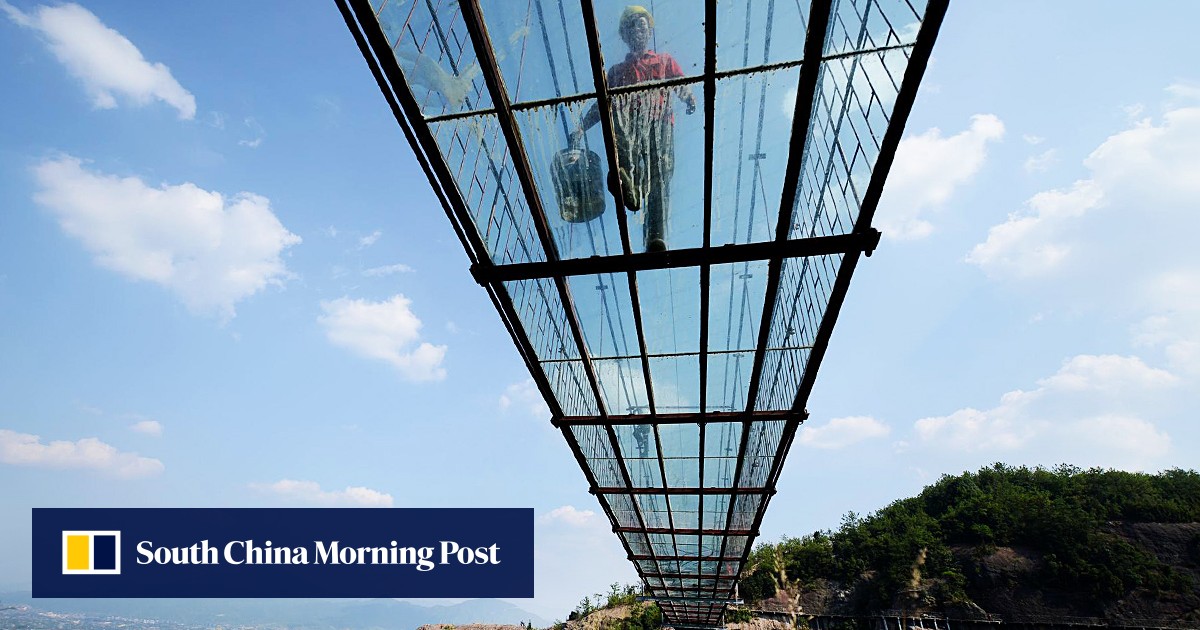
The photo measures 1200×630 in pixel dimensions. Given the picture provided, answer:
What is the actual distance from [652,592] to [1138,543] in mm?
40272

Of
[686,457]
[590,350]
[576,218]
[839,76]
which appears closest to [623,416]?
[590,350]

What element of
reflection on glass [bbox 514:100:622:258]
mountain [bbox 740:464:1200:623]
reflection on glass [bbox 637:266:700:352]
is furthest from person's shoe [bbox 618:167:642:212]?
mountain [bbox 740:464:1200:623]

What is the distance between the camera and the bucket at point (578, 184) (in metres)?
3.88

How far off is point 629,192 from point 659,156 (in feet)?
1.09

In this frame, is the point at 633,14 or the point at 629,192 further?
the point at 629,192

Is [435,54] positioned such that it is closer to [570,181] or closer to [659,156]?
[570,181]

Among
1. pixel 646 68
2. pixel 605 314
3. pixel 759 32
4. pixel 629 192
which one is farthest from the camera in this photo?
pixel 605 314

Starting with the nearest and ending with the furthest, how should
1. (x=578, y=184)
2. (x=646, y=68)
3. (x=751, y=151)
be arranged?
(x=646, y=68)
(x=751, y=151)
(x=578, y=184)

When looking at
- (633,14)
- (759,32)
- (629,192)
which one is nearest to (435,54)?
(633,14)

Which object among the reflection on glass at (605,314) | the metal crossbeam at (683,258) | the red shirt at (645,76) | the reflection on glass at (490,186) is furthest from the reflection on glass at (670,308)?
the red shirt at (645,76)

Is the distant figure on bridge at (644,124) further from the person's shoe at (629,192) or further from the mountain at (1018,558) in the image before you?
the mountain at (1018,558)

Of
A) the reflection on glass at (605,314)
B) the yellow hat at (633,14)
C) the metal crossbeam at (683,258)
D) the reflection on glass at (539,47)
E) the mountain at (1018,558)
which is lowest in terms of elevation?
the mountain at (1018,558)

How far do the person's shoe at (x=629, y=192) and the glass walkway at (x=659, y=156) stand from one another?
0.02 metres

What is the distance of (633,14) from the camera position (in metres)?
3.18
